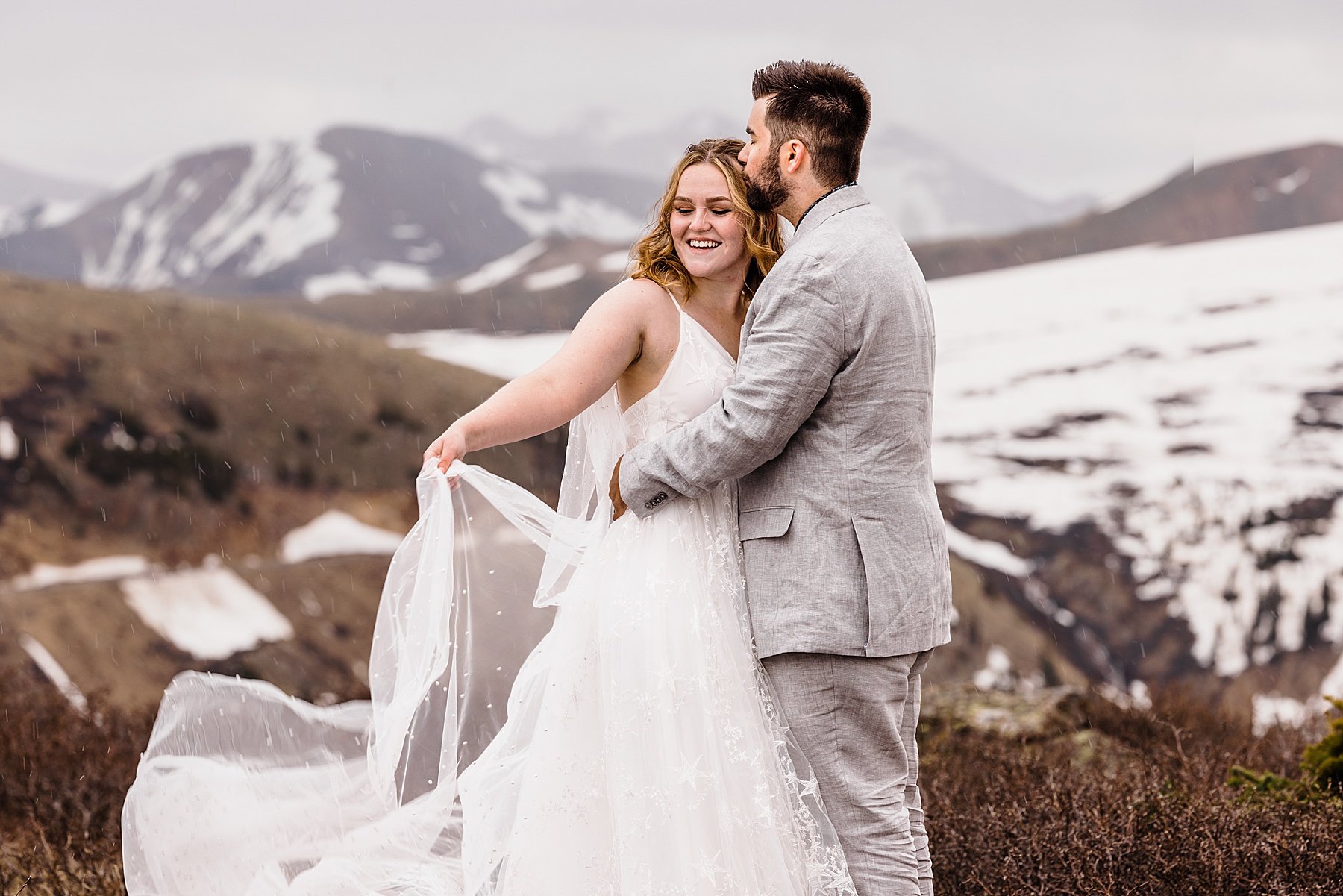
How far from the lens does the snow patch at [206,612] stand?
20453 mm

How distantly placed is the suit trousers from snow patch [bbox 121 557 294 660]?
18783 mm

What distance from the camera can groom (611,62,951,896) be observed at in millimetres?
2729

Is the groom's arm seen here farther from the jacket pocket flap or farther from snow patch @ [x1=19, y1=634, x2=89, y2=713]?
Answer: snow patch @ [x1=19, y1=634, x2=89, y2=713]

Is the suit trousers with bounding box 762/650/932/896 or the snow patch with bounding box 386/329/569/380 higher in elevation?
the suit trousers with bounding box 762/650/932/896

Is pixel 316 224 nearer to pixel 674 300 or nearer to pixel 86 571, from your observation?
pixel 86 571

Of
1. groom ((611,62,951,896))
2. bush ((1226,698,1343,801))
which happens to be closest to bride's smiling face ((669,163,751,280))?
groom ((611,62,951,896))

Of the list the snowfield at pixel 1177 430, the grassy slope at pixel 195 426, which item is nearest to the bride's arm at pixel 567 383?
the snowfield at pixel 1177 430

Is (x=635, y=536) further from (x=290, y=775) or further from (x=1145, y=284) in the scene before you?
(x=1145, y=284)

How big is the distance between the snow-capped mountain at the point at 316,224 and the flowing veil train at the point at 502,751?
11005 cm

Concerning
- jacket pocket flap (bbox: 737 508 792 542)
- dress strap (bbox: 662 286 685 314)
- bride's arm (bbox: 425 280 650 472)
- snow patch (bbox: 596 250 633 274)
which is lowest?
jacket pocket flap (bbox: 737 508 792 542)

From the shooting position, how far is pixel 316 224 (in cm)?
12031

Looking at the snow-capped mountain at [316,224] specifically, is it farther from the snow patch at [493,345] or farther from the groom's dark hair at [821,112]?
the groom's dark hair at [821,112]

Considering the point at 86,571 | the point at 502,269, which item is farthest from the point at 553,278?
the point at 86,571

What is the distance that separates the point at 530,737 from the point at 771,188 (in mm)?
1531
